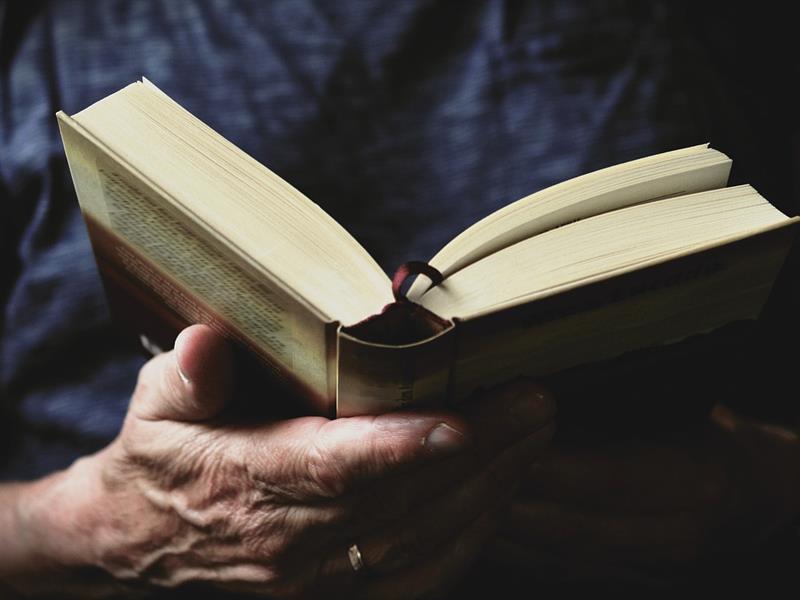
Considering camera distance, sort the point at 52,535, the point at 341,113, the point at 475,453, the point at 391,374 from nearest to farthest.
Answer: the point at 391,374 < the point at 475,453 < the point at 52,535 < the point at 341,113

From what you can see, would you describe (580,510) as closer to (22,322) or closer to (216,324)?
(216,324)

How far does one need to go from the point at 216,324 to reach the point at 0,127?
518mm

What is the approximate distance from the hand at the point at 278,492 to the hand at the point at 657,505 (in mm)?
107

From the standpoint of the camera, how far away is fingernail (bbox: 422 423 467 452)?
560 millimetres

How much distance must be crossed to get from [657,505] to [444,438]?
44 cm

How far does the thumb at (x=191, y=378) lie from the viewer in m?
0.61

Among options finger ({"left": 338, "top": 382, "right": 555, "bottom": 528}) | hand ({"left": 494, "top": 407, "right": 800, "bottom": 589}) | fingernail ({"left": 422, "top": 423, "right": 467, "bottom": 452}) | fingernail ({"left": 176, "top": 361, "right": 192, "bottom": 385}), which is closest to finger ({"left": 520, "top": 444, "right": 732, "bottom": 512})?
hand ({"left": 494, "top": 407, "right": 800, "bottom": 589})

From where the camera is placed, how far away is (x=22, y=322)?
36.1 inches

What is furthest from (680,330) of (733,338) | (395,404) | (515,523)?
(515,523)

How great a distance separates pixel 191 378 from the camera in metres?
0.62

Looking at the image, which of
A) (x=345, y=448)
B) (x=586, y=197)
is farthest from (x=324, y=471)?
(x=586, y=197)

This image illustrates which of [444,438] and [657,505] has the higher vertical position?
[444,438]

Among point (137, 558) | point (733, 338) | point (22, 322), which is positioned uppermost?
point (733, 338)

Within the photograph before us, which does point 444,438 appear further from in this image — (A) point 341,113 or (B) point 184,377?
(A) point 341,113
